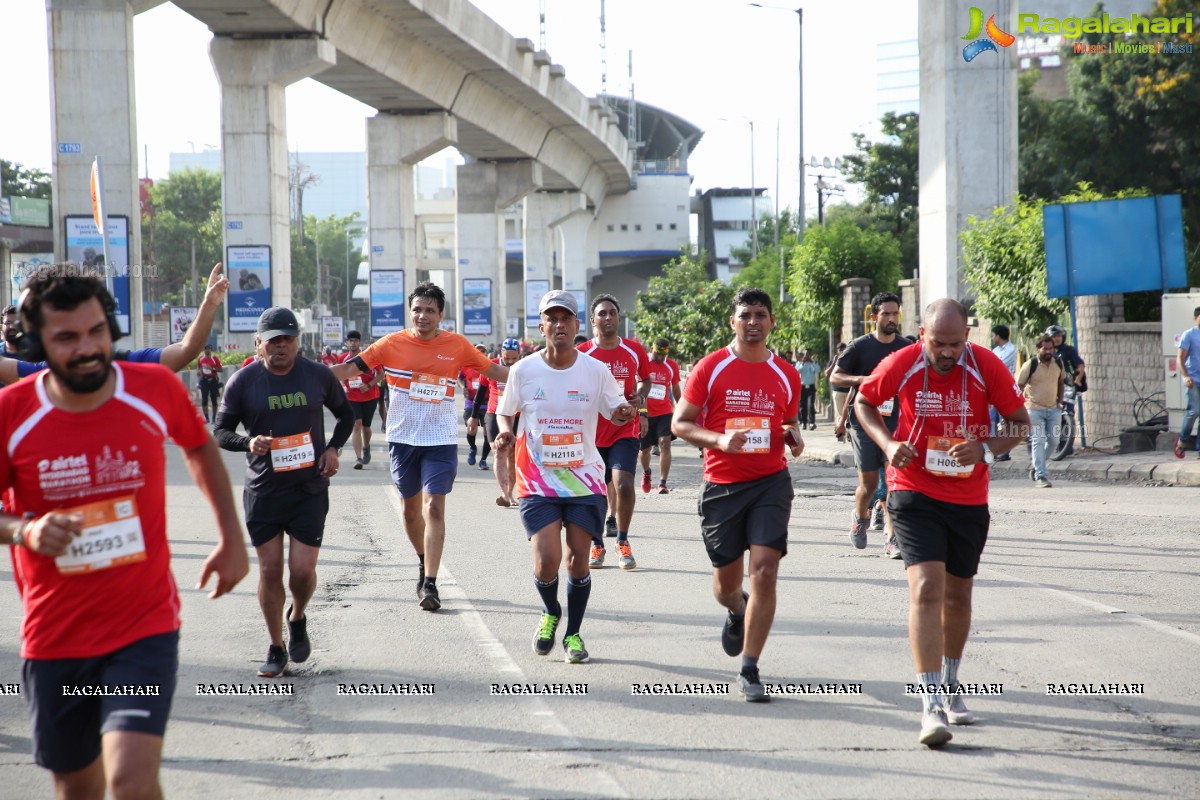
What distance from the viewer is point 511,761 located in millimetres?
5246

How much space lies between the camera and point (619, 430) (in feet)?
34.4

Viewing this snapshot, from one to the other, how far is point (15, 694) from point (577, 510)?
298 centimetres

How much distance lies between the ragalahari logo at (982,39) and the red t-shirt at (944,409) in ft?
73.4

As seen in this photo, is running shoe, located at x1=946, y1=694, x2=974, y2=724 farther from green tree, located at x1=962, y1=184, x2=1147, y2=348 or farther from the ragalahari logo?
the ragalahari logo

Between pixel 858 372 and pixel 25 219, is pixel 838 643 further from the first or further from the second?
pixel 25 219

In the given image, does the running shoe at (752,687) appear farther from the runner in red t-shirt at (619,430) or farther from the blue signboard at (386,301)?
the blue signboard at (386,301)

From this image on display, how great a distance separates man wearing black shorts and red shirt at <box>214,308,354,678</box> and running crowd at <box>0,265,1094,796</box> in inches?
0.5

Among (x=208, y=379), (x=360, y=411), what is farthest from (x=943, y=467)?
(x=208, y=379)

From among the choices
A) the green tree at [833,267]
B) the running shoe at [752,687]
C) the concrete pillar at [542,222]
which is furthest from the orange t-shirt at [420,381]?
the concrete pillar at [542,222]

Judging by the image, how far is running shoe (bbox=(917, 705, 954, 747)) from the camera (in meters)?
5.29

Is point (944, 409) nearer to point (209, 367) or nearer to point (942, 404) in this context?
point (942, 404)

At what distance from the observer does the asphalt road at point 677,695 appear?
16.4ft

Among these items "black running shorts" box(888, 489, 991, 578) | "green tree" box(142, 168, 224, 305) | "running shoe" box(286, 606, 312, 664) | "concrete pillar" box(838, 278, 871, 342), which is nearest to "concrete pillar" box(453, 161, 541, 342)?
"concrete pillar" box(838, 278, 871, 342)

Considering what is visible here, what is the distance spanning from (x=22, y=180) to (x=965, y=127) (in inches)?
2757
